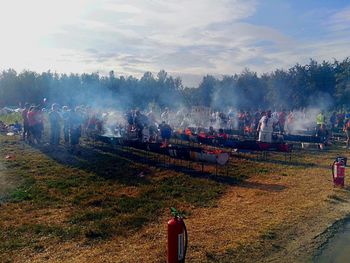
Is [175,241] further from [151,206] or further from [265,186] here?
[265,186]

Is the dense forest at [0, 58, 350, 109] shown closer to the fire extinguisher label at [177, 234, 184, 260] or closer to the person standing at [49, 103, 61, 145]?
the person standing at [49, 103, 61, 145]

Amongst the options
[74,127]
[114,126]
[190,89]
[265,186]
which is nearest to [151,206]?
[265,186]

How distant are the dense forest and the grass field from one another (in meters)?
27.1

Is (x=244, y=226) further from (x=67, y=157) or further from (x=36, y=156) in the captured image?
(x=36, y=156)

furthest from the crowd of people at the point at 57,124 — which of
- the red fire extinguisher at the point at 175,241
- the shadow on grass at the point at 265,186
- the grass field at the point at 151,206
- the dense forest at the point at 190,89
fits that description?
the dense forest at the point at 190,89

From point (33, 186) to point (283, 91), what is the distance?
36.5m

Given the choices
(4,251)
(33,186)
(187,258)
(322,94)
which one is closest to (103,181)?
(33,186)

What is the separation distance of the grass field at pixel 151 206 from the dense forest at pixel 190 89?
2709cm

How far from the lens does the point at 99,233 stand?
25.2 ft

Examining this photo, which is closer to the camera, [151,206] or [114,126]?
[151,206]

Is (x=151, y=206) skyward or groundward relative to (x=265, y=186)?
groundward

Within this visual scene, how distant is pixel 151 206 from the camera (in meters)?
9.62

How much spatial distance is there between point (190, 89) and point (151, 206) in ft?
171

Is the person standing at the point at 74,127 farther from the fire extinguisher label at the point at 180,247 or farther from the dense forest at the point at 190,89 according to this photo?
the dense forest at the point at 190,89
